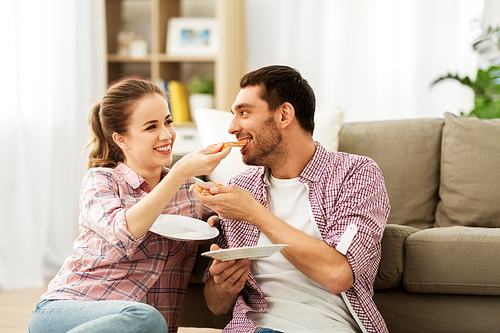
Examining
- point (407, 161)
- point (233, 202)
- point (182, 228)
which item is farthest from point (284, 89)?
point (407, 161)

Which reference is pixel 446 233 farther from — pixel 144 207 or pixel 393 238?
pixel 144 207

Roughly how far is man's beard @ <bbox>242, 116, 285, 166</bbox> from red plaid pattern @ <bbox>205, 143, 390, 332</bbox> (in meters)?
0.08

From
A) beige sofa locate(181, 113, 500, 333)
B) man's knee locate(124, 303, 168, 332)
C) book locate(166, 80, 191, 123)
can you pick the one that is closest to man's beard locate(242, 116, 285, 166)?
beige sofa locate(181, 113, 500, 333)

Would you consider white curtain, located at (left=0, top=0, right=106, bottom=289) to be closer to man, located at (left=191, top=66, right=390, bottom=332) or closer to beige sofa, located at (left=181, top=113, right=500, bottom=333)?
beige sofa, located at (left=181, top=113, right=500, bottom=333)

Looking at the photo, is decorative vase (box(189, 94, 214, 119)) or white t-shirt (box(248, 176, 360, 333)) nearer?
white t-shirt (box(248, 176, 360, 333))

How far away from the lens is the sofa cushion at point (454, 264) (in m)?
1.71

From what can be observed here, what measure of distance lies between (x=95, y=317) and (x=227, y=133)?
3.68 ft

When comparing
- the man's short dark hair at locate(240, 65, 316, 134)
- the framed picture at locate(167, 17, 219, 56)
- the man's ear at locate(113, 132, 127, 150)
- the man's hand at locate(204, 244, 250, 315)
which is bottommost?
the man's hand at locate(204, 244, 250, 315)

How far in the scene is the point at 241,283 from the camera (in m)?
1.50

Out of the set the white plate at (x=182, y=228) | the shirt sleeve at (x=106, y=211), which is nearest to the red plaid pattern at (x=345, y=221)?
the white plate at (x=182, y=228)

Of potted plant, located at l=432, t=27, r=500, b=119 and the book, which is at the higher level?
potted plant, located at l=432, t=27, r=500, b=119

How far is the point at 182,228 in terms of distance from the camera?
153 cm

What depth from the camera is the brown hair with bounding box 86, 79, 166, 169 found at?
163 centimetres

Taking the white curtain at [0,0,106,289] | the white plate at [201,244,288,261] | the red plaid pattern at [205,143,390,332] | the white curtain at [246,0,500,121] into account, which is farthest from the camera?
the white curtain at [246,0,500,121]
